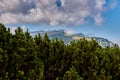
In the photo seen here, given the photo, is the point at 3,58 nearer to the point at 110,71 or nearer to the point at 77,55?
the point at 77,55

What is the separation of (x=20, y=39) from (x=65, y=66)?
4.65m

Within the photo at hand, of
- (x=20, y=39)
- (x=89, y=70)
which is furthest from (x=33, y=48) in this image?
(x=89, y=70)

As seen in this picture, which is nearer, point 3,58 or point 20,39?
point 3,58

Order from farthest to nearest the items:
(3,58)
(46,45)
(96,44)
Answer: (96,44) → (46,45) → (3,58)

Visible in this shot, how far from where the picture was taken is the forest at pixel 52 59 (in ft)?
57.1

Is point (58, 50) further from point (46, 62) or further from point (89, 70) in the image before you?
point (89, 70)

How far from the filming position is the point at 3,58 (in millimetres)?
16891

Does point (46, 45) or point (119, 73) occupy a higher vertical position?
point (46, 45)

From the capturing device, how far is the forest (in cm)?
1739

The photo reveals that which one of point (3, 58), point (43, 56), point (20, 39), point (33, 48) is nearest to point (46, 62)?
point (43, 56)

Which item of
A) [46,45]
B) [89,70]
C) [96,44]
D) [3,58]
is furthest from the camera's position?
[96,44]

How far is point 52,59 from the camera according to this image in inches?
843

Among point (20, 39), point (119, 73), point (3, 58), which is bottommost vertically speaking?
point (119, 73)

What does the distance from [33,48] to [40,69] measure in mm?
2091
